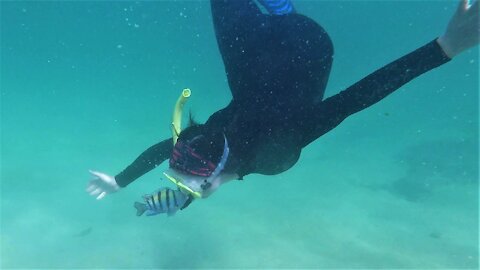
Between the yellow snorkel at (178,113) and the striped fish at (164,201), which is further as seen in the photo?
the striped fish at (164,201)

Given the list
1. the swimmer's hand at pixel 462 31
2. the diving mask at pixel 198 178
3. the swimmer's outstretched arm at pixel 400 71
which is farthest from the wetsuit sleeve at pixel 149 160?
the swimmer's hand at pixel 462 31

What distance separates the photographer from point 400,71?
2.65 m

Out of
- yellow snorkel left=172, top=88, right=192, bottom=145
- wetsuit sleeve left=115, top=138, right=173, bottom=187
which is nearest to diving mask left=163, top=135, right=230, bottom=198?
yellow snorkel left=172, top=88, right=192, bottom=145

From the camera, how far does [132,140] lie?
19.0 m

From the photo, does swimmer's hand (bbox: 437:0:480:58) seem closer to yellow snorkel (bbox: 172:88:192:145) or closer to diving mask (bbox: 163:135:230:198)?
diving mask (bbox: 163:135:230:198)

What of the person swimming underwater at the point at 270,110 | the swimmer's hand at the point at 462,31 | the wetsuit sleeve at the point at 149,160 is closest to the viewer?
the swimmer's hand at the point at 462,31

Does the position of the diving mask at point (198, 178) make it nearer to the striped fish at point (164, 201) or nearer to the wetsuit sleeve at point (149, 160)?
the striped fish at point (164, 201)

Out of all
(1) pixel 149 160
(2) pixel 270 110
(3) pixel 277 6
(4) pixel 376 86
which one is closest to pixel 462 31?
(4) pixel 376 86

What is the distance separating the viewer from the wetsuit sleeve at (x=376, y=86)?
8.47 feet

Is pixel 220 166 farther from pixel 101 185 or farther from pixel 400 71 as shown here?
pixel 101 185

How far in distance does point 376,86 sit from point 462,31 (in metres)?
0.61

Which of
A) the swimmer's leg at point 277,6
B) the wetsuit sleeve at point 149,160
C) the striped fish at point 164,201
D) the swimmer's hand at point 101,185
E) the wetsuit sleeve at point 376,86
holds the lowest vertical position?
the striped fish at point 164,201

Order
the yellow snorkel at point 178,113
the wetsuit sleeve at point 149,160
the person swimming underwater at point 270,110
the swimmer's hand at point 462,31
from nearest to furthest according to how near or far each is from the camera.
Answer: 1. the swimmer's hand at point 462,31
2. the yellow snorkel at point 178,113
3. the person swimming underwater at point 270,110
4. the wetsuit sleeve at point 149,160

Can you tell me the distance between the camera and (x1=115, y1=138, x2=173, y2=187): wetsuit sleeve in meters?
3.43
